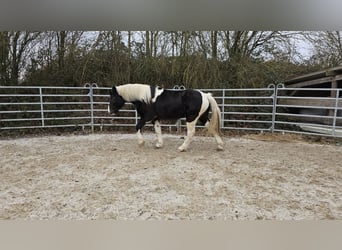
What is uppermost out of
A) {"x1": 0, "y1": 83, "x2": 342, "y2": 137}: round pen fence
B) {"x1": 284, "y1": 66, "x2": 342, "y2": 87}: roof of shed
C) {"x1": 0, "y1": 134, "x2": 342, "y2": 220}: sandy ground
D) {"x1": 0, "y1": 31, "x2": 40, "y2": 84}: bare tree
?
{"x1": 0, "y1": 31, "x2": 40, "y2": 84}: bare tree

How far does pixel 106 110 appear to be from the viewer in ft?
12.6

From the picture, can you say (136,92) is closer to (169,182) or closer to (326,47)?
(169,182)

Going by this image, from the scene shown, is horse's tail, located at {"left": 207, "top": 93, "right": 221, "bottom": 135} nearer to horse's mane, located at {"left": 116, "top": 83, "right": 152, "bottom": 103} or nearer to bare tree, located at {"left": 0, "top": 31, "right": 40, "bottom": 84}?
horse's mane, located at {"left": 116, "top": 83, "right": 152, "bottom": 103}

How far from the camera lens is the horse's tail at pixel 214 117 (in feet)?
8.08

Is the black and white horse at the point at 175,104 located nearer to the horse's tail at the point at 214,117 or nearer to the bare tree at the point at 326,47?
the horse's tail at the point at 214,117

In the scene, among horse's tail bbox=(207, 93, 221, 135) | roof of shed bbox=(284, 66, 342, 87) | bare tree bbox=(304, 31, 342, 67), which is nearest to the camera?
horse's tail bbox=(207, 93, 221, 135)

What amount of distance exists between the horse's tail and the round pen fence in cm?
118

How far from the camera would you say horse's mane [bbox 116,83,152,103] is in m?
2.51

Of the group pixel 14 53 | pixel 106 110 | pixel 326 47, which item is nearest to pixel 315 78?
pixel 326 47

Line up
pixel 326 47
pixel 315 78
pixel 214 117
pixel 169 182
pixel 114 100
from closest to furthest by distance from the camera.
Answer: pixel 169 182 < pixel 214 117 < pixel 114 100 < pixel 315 78 < pixel 326 47

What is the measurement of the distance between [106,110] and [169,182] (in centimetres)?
247

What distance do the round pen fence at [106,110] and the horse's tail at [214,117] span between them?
118cm

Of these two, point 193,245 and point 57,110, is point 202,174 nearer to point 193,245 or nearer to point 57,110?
point 193,245

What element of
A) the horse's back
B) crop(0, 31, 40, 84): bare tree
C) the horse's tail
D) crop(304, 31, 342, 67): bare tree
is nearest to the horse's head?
the horse's back
